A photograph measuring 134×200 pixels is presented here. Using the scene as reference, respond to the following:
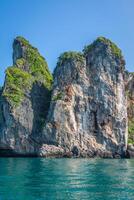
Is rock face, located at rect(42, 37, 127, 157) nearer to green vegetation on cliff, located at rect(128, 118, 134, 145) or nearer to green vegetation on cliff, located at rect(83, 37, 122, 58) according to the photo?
green vegetation on cliff, located at rect(83, 37, 122, 58)

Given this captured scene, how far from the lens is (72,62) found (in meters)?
79.1

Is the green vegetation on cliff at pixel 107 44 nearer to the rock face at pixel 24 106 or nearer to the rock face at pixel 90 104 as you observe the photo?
the rock face at pixel 90 104

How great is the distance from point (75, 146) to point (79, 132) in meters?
3.61

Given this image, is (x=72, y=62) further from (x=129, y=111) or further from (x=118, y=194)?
(x=118, y=194)

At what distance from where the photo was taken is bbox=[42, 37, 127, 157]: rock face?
7250 cm

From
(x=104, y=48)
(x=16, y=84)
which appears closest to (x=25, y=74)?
(x=16, y=84)

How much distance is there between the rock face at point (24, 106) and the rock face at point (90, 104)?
12.7 feet

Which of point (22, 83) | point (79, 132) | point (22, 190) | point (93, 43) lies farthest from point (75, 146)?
point (22, 190)

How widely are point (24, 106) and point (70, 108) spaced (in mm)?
9395

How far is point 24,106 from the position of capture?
76.0 m

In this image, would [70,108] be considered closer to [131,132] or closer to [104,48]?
[104,48]

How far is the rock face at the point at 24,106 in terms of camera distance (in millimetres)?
71812

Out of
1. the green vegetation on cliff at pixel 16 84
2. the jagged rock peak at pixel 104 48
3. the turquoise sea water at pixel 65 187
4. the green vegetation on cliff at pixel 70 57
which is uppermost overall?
the jagged rock peak at pixel 104 48


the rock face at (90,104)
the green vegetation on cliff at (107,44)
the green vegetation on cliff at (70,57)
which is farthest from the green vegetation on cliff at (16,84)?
the green vegetation on cliff at (107,44)
